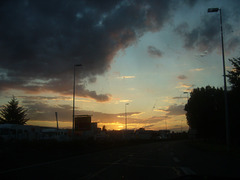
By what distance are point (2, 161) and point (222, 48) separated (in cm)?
2303

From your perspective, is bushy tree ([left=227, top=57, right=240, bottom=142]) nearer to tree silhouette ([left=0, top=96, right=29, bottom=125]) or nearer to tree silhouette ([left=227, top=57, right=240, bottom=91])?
tree silhouette ([left=227, top=57, right=240, bottom=91])

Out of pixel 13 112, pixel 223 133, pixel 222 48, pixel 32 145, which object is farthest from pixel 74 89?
pixel 13 112

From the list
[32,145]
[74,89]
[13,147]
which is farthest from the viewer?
[74,89]

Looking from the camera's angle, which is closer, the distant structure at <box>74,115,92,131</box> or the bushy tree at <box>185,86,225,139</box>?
the distant structure at <box>74,115,92,131</box>

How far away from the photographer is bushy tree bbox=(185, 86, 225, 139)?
5341 cm

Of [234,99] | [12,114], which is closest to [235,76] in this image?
[234,99]

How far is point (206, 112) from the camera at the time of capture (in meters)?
57.3

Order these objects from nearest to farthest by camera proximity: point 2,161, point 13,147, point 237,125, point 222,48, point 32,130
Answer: point 2,161 → point 13,147 → point 222,48 → point 32,130 → point 237,125

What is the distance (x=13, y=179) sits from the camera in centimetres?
879

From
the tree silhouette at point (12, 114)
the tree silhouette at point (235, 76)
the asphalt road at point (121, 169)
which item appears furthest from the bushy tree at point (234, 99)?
the tree silhouette at point (12, 114)

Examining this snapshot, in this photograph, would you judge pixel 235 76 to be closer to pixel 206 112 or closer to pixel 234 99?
pixel 234 99

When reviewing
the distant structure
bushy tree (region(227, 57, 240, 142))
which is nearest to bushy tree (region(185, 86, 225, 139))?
bushy tree (region(227, 57, 240, 142))

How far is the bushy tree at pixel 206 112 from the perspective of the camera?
175 ft

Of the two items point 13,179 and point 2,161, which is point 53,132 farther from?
point 13,179
